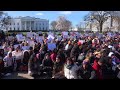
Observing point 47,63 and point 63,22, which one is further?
point 47,63

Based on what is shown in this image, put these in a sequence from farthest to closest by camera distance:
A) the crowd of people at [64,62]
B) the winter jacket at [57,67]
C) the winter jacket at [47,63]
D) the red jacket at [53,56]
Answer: the red jacket at [53,56] < the winter jacket at [47,63] < the winter jacket at [57,67] < the crowd of people at [64,62]

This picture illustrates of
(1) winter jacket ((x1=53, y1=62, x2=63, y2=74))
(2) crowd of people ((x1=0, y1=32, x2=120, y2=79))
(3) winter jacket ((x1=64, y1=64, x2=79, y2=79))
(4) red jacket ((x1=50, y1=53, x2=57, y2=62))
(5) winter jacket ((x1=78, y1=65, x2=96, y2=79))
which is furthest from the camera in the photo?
(4) red jacket ((x1=50, y1=53, x2=57, y2=62))

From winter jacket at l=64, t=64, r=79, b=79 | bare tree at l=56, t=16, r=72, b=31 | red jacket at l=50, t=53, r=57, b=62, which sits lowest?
winter jacket at l=64, t=64, r=79, b=79

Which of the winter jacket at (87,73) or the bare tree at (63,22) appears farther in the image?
the bare tree at (63,22)

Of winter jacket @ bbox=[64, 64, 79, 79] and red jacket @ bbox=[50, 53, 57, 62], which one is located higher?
red jacket @ bbox=[50, 53, 57, 62]

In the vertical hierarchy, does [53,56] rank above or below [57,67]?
above

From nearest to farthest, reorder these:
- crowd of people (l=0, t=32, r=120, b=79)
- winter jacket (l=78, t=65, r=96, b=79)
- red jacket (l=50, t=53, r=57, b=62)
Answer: winter jacket (l=78, t=65, r=96, b=79) < crowd of people (l=0, t=32, r=120, b=79) < red jacket (l=50, t=53, r=57, b=62)

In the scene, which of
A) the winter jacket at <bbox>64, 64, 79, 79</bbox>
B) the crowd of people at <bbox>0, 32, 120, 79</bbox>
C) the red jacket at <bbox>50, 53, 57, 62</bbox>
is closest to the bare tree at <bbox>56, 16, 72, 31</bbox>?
the crowd of people at <bbox>0, 32, 120, 79</bbox>

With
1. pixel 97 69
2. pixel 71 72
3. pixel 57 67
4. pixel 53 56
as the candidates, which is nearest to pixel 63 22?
pixel 57 67

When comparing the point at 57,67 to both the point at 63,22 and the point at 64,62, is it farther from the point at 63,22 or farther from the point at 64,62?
the point at 63,22

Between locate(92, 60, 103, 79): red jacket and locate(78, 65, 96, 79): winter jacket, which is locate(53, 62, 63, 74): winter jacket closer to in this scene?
locate(78, 65, 96, 79): winter jacket

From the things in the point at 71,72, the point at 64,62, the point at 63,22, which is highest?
the point at 63,22

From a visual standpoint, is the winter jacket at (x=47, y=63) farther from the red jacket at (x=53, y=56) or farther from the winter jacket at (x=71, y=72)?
the winter jacket at (x=71, y=72)

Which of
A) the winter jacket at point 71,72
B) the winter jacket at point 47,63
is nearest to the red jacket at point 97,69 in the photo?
the winter jacket at point 71,72
